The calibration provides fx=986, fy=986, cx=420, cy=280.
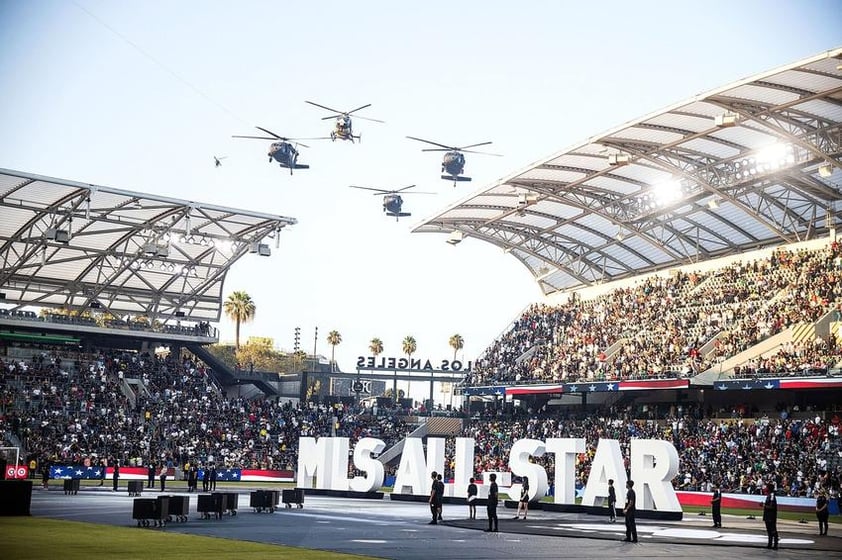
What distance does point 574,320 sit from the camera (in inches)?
2899

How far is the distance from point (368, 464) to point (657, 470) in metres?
14.0

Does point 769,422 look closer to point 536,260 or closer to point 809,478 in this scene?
point 809,478

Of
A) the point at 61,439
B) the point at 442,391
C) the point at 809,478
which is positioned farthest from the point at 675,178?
the point at 442,391

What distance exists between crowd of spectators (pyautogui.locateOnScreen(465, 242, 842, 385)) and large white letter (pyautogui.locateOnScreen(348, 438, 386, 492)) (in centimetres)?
2018

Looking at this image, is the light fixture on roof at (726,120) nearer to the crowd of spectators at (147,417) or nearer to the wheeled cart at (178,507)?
the wheeled cart at (178,507)

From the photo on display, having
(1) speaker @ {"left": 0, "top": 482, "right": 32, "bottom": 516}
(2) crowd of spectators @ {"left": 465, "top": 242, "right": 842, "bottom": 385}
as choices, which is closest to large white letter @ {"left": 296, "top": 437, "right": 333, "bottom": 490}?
(1) speaker @ {"left": 0, "top": 482, "right": 32, "bottom": 516}

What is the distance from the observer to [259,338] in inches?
6324

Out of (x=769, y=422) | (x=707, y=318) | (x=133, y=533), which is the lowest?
(x=133, y=533)

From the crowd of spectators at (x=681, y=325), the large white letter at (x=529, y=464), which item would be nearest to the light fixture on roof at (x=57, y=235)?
the crowd of spectators at (x=681, y=325)

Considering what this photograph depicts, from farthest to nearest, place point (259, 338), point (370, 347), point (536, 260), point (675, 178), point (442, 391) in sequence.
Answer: point (259, 338)
point (370, 347)
point (442, 391)
point (536, 260)
point (675, 178)

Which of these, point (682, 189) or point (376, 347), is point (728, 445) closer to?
point (682, 189)

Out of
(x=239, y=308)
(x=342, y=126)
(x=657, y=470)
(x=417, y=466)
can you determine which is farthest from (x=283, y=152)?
(x=239, y=308)

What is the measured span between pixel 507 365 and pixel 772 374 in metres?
26.5

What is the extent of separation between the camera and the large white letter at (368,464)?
4353 cm
